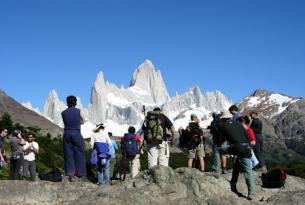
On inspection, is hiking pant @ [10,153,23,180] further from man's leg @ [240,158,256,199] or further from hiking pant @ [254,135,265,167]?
hiking pant @ [254,135,265,167]

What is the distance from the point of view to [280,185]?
11.7 meters

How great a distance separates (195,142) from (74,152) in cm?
391

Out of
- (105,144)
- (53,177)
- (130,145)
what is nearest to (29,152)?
(53,177)

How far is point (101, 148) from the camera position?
44.2ft

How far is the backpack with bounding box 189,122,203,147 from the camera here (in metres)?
13.6

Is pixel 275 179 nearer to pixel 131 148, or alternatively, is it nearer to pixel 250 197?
pixel 250 197

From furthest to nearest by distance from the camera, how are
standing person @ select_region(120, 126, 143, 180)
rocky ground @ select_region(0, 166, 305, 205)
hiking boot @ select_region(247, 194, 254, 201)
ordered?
standing person @ select_region(120, 126, 143, 180)
hiking boot @ select_region(247, 194, 254, 201)
rocky ground @ select_region(0, 166, 305, 205)

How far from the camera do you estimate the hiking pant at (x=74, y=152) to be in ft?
36.6

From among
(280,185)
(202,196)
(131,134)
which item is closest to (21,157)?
(131,134)

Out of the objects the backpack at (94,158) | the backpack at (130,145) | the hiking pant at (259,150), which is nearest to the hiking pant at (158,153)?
the backpack at (94,158)

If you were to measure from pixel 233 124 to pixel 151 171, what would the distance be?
6.70 feet

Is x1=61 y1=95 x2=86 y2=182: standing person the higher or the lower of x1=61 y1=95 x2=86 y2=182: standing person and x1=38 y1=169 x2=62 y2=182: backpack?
the higher

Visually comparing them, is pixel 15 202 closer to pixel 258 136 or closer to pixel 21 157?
pixel 21 157

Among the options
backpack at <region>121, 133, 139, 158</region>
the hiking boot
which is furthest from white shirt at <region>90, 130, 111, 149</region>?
the hiking boot
